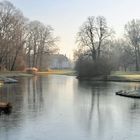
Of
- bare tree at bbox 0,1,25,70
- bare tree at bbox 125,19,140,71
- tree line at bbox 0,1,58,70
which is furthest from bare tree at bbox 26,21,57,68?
bare tree at bbox 125,19,140,71

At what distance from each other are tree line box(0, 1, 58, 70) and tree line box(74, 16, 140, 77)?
48.9 ft

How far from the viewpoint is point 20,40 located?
Answer: 89.2 metres

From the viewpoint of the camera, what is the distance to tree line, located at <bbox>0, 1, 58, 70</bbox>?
82188 mm

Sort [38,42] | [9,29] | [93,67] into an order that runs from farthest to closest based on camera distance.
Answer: [38,42] < [9,29] < [93,67]

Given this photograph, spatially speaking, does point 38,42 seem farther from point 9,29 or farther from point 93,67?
point 93,67

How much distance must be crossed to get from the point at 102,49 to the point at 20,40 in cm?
2157

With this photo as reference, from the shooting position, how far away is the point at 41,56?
10938 cm

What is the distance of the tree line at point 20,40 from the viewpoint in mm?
82188

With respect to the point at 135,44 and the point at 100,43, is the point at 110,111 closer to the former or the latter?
the point at 100,43

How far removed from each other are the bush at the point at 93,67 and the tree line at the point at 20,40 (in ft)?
64.8

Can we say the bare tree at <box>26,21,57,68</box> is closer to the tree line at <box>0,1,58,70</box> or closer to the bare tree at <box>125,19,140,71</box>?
the tree line at <box>0,1,58,70</box>

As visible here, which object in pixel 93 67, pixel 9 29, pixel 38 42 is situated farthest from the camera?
pixel 38 42

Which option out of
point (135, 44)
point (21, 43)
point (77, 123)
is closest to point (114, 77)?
point (135, 44)

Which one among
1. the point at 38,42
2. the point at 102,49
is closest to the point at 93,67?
the point at 102,49
